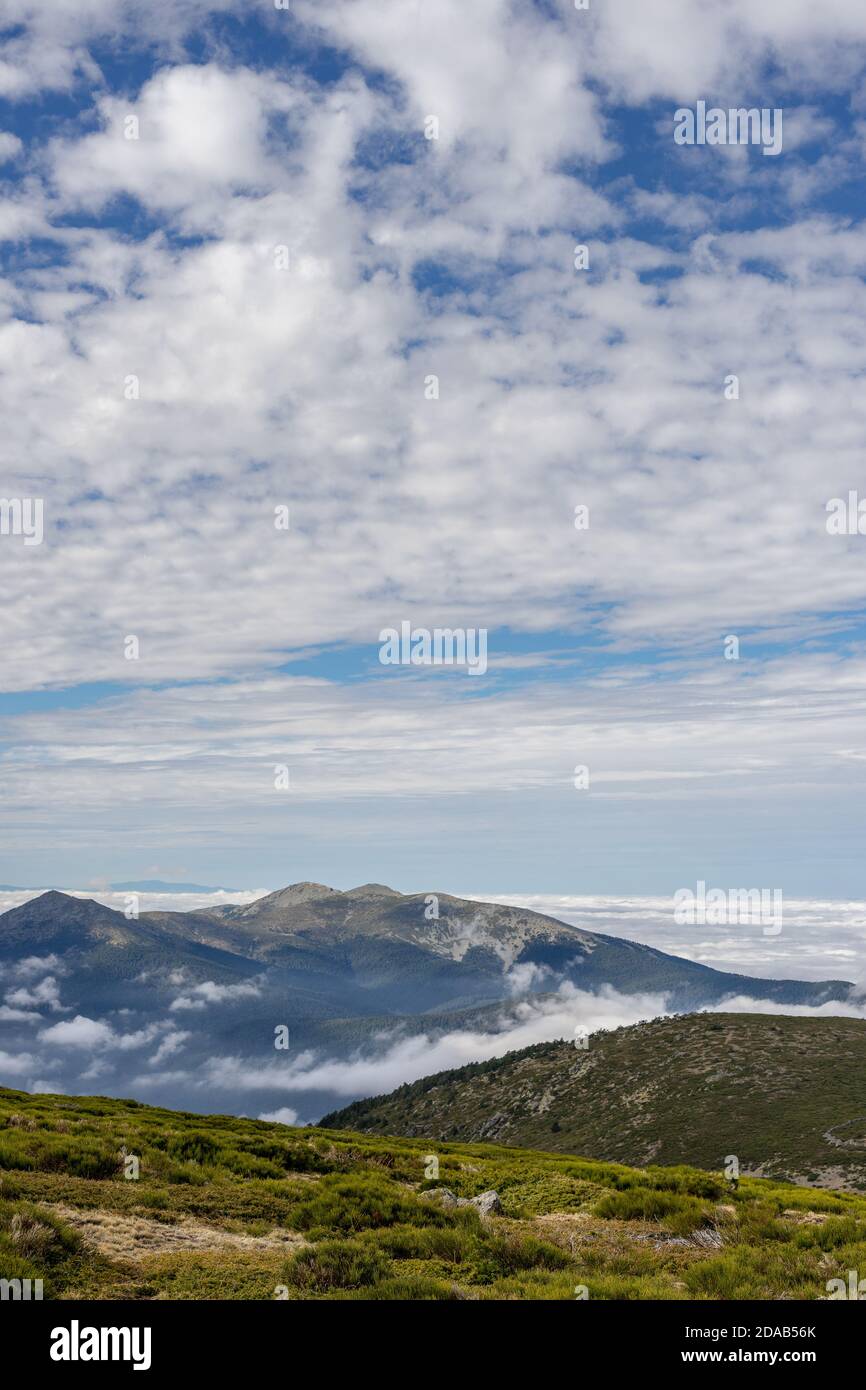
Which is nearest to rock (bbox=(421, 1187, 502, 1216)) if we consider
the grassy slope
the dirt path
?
the grassy slope

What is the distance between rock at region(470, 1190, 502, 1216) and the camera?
2170cm

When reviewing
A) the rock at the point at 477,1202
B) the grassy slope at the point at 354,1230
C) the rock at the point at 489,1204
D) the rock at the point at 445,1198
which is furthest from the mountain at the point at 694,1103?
the rock at the point at 445,1198

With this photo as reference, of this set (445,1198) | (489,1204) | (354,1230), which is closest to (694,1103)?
(489,1204)

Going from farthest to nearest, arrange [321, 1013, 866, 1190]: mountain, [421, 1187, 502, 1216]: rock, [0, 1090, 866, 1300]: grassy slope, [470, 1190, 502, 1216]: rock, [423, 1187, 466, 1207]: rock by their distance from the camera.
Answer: [321, 1013, 866, 1190]: mountain, [470, 1190, 502, 1216]: rock, [421, 1187, 502, 1216]: rock, [423, 1187, 466, 1207]: rock, [0, 1090, 866, 1300]: grassy slope

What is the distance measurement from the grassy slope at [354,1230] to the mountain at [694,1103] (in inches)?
3985

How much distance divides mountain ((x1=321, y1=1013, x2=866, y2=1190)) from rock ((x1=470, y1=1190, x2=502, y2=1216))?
103 metres

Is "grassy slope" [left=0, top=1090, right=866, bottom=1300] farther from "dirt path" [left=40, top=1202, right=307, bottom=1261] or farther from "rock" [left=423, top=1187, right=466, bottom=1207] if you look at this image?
"rock" [left=423, top=1187, right=466, bottom=1207]

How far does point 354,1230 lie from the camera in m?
18.5

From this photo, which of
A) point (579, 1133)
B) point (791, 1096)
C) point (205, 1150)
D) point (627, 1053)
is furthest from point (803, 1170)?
point (205, 1150)

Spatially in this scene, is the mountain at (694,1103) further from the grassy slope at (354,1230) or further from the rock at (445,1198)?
the rock at (445,1198)

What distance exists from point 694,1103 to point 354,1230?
507ft

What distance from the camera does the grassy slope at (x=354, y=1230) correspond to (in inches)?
562
